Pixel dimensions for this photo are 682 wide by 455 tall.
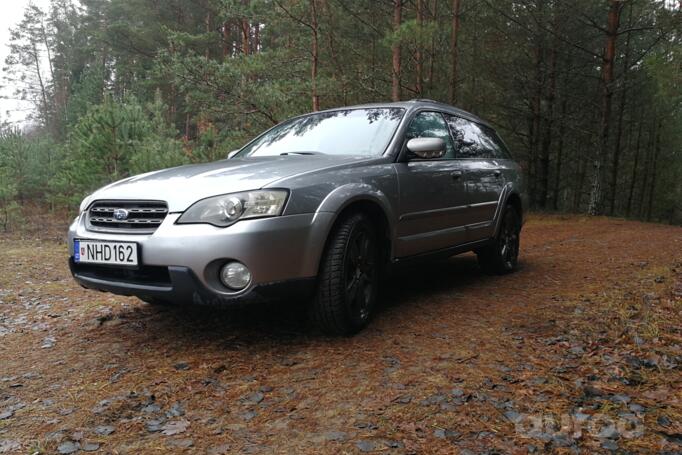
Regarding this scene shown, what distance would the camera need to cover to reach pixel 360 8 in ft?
42.3

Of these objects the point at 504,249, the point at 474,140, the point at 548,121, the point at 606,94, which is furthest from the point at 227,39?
the point at 504,249

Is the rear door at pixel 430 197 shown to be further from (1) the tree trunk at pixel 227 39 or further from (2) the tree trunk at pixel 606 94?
(1) the tree trunk at pixel 227 39

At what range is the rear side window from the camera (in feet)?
15.9

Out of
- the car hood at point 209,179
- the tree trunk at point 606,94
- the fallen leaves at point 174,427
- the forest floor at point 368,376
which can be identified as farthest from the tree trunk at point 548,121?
the fallen leaves at point 174,427

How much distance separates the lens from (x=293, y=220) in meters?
2.90

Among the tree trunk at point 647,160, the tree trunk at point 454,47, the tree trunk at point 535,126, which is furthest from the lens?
the tree trunk at point 647,160

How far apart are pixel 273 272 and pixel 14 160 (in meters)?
15.1

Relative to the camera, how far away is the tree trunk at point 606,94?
1333 cm

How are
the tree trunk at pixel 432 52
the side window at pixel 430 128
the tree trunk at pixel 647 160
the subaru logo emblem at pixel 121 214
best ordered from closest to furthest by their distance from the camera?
the subaru logo emblem at pixel 121 214, the side window at pixel 430 128, the tree trunk at pixel 432 52, the tree trunk at pixel 647 160

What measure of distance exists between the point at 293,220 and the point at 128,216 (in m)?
1.06

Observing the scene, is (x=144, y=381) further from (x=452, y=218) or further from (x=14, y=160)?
(x=14, y=160)

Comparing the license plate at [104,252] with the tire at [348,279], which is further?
the tire at [348,279]

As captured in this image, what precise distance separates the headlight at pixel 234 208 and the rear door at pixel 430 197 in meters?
1.24

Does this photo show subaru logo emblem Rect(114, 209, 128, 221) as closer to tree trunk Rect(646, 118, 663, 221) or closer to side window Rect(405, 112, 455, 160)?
side window Rect(405, 112, 455, 160)
